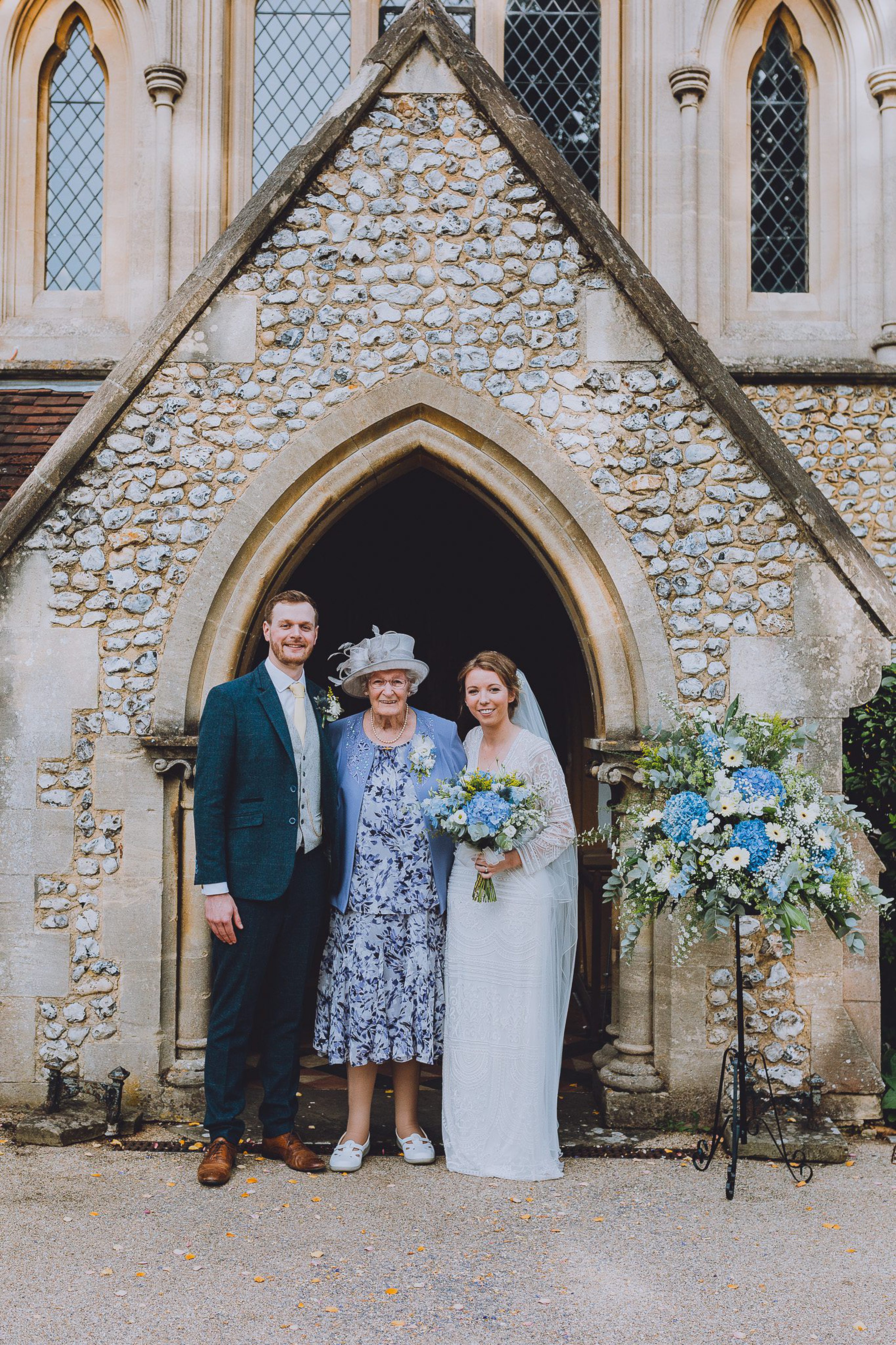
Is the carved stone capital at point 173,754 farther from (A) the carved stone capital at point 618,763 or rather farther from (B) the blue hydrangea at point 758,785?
(B) the blue hydrangea at point 758,785

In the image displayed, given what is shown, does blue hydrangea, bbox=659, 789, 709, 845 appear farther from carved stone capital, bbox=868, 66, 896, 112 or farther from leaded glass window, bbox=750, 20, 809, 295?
carved stone capital, bbox=868, 66, 896, 112

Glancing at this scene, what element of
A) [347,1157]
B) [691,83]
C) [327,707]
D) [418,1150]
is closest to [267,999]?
[347,1157]

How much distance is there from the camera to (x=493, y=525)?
7.81 m

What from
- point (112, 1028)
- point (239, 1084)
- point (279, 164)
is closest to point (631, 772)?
point (239, 1084)

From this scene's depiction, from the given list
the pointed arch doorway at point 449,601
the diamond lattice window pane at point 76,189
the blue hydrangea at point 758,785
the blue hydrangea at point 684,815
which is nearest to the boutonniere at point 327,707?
the blue hydrangea at point 684,815

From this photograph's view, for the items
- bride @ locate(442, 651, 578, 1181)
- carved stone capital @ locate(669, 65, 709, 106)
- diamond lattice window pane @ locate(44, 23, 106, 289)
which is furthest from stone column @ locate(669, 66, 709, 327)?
bride @ locate(442, 651, 578, 1181)

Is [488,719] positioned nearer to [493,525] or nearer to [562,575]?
[562,575]

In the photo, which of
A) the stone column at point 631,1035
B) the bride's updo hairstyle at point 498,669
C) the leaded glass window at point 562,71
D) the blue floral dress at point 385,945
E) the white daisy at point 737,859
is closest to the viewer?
the white daisy at point 737,859

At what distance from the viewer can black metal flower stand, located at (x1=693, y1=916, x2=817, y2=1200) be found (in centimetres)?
408

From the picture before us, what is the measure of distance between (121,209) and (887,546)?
19.8ft

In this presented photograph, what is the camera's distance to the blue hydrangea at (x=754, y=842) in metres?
3.81

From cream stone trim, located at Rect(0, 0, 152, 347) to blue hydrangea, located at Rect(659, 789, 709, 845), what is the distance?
229 inches

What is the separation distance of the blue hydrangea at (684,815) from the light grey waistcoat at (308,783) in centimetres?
135

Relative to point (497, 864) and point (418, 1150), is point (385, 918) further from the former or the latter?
point (418, 1150)
